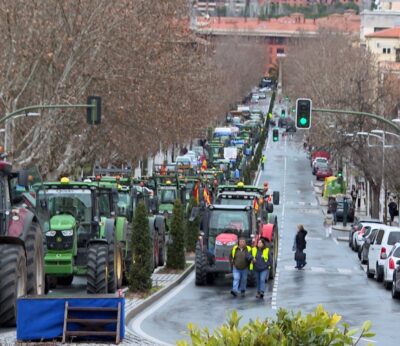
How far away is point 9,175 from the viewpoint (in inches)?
880

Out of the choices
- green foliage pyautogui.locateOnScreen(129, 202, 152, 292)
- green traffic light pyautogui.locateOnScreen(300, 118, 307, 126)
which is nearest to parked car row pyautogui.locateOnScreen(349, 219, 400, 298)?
green traffic light pyautogui.locateOnScreen(300, 118, 307, 126)

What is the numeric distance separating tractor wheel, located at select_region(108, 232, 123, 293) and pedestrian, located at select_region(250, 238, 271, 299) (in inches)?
146

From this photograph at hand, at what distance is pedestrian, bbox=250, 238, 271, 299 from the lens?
33469mm

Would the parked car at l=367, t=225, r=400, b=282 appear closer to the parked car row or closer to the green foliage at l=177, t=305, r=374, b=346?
the parked car row

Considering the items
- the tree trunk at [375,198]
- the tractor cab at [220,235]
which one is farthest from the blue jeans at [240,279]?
the tree trunk at [375,198]

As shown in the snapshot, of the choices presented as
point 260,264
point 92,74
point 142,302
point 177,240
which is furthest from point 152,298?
point 92,74

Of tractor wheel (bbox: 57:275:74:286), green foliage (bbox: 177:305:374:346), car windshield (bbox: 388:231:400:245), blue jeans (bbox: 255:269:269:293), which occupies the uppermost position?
green foliage (bbox: 177:305:374:346)

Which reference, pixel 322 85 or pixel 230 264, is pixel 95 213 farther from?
pixel 322 85

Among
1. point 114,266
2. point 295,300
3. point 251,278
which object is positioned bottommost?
point 251,278

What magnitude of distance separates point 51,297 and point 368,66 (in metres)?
99.3

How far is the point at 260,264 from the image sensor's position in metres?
33.7

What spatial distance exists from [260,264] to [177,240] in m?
6.38

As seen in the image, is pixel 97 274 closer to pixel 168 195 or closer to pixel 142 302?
pixel 142 302

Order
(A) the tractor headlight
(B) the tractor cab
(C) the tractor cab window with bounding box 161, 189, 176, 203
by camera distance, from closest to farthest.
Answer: (A) the tractor headlight
(B) the tractor cab
(C) the tractor cab window with bounding box 161, 189, 176, 203
